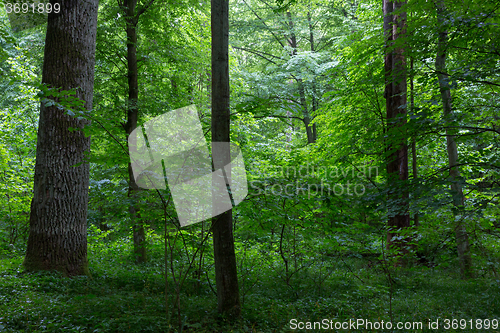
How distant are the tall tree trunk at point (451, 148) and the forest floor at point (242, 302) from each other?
0.53 metres

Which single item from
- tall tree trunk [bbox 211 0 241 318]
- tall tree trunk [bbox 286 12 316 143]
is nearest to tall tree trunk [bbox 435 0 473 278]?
tall tree trunk [bbox 211 0 241 318]

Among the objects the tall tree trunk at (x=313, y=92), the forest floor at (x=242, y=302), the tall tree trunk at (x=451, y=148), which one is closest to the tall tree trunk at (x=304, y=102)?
the tall tree trunk at (x=313, y=92)

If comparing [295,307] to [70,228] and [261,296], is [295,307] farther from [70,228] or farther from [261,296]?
[70,228]

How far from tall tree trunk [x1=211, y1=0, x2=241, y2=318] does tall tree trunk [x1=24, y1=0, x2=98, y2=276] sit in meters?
2.65

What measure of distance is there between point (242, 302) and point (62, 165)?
3.63m

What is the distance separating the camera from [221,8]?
402 centimetres

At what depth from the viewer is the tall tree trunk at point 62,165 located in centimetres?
493

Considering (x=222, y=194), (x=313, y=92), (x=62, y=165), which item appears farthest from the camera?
(x=313, y=92)

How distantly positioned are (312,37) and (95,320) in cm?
1739

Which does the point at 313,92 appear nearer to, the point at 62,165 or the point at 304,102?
the point at 304,102

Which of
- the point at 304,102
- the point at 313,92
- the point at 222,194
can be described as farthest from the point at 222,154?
the point at 304,102

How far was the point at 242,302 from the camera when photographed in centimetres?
463

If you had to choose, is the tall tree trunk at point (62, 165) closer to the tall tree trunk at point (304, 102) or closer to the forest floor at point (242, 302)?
the forest floor at point (242, 302)

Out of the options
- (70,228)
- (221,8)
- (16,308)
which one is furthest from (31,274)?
(221,8)
